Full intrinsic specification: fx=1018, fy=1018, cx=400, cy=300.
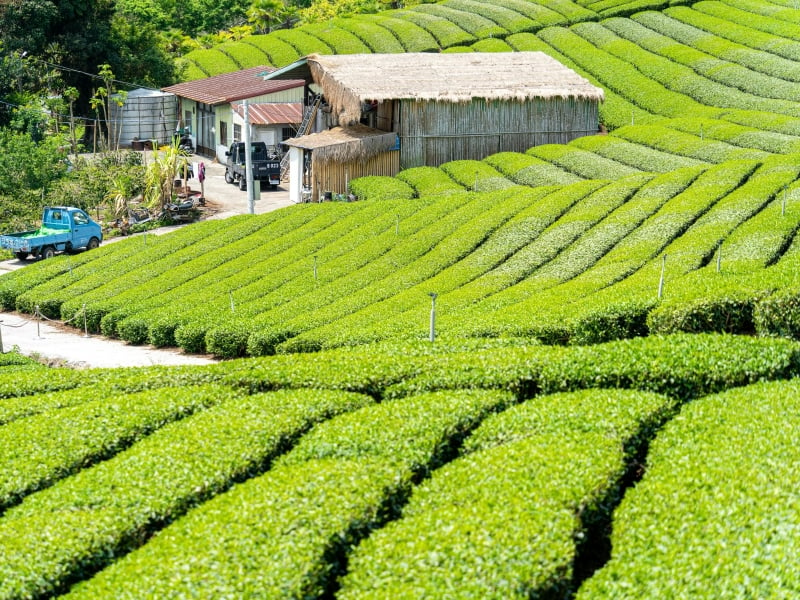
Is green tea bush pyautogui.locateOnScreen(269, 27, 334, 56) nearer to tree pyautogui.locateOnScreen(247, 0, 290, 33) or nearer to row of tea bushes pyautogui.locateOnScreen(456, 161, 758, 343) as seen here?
tree pyautogui.locateOnScreen(247, 0, 290, 33)

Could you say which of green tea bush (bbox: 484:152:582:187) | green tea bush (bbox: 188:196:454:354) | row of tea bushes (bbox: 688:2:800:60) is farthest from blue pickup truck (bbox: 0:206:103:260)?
row of tea bushes (bbox: 688:2:800:60)

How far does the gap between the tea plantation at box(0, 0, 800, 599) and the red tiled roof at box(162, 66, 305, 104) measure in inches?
945

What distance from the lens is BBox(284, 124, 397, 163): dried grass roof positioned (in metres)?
52.6

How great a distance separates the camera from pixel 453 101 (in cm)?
5497

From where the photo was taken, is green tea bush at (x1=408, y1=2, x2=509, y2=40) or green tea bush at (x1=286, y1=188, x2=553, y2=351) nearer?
green tea bush at (x1=286, y1=188, x2=553, y2=351)

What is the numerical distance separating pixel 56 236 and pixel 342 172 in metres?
14.8

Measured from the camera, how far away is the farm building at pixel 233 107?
65188 millimetres

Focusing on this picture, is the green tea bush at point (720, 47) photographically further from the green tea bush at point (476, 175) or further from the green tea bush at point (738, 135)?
the green tea bush at point (476, 175)

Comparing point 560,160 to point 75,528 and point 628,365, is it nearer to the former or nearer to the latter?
point 628,365

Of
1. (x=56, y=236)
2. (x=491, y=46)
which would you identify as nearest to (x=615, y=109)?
(x=491, y=46)

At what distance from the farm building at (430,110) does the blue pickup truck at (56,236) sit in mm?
11696

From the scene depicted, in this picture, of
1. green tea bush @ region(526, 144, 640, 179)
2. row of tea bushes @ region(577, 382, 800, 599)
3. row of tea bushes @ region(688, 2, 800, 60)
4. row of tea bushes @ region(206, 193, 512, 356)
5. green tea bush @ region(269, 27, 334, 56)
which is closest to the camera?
row of tea bushes @ region(577, 382, 800, 599)

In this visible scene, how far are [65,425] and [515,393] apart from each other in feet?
31.2

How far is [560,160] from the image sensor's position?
5134 cm
